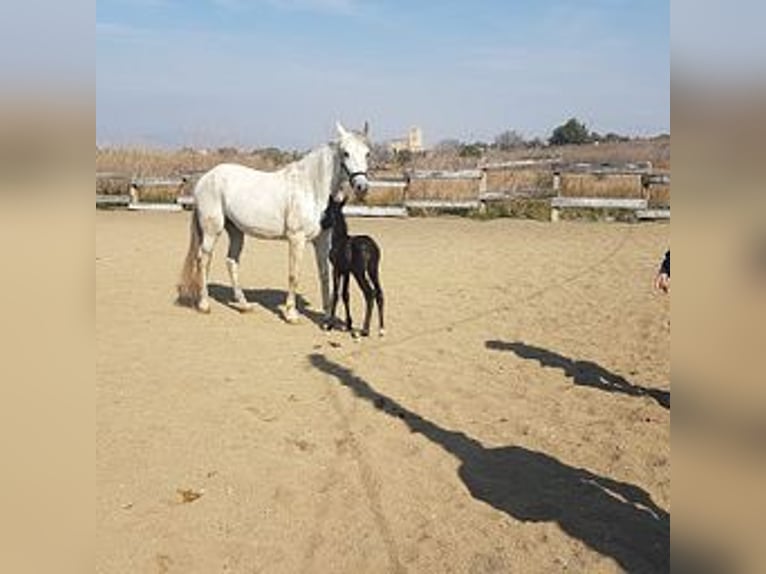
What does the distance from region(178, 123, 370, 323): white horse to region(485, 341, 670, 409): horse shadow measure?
7.22ft

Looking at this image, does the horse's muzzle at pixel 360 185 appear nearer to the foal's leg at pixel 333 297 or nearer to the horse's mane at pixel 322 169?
the horse's mane at pixel 322 169

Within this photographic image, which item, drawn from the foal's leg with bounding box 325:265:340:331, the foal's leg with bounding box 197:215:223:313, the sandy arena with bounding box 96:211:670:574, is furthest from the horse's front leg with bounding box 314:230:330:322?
the foal's leg with bounding box 197:215:223:313

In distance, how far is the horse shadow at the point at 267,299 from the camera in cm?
881

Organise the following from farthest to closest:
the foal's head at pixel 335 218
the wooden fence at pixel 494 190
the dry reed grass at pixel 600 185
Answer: the dry reed grass at pixel 600 185
the wooden fence at pixel 494 190
the foal's head at pixel 335 218

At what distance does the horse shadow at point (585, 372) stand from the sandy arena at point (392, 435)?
0.08 feet

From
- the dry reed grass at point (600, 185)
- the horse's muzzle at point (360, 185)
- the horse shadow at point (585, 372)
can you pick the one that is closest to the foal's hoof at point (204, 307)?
the horse's muzzle at point (360, 185)

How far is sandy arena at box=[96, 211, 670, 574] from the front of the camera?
357cm

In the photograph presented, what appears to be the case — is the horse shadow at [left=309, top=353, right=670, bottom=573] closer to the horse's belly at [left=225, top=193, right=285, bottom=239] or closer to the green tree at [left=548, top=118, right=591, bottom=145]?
the horse's belly at [left=225, top=193, right=285, bottom=239]

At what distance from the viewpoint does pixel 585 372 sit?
6.37m

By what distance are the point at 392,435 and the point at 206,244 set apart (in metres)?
4.44
